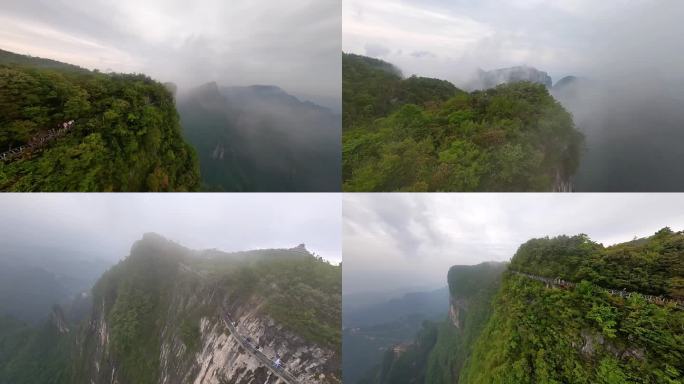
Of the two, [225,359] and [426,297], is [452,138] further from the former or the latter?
[225,359]

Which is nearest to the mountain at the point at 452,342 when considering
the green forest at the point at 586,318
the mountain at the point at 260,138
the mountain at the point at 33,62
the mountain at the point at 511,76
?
the green forest at the point at 586,318

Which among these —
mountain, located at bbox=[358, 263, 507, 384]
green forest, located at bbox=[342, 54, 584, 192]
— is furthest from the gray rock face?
green forest, located at bbox=[342, 54, 584, 192]

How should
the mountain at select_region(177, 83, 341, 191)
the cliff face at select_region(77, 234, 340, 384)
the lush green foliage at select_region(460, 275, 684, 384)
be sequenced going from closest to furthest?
1. the lush green foliage at select_region(460, 275, 684, 384)
2. the mountain at select_region(177, 83, 341, 191)
3. the cliff face at select_region(77, 234, 340, 384)

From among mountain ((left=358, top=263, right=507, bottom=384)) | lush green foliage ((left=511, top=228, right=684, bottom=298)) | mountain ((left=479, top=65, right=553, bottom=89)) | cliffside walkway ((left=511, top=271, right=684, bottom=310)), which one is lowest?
mountain ((left=358, top=263, right=507, bottom=384))

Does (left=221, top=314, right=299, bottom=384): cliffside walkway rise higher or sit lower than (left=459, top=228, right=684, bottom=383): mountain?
lower

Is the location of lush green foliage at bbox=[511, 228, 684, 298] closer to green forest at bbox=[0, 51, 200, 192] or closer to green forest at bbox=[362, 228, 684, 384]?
green forest at bbox=[362, 228, 684, 384]

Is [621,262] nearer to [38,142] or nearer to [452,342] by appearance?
[452,342]

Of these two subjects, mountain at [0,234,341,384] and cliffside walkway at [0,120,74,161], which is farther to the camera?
mountain at [0,234,341,384]
